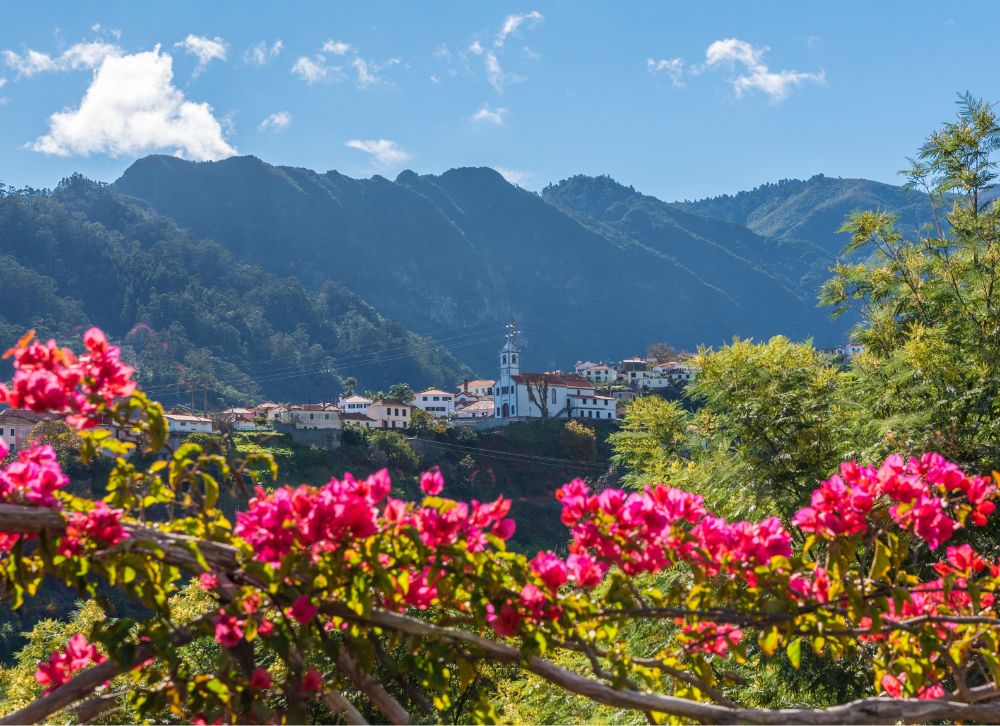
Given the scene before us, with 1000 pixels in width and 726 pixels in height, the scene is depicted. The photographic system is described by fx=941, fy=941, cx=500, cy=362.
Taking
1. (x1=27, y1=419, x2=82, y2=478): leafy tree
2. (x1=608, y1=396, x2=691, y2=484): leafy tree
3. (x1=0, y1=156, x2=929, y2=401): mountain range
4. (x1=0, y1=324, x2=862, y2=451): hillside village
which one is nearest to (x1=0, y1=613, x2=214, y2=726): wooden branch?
(x1=608, y1=396, x2=691, y2=484): leafy tree

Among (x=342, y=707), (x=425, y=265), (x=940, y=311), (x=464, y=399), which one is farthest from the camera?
(x=425, y=265)

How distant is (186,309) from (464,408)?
5366cm

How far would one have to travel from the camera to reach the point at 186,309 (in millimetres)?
117625

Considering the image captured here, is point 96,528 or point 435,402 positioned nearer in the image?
point 96,528

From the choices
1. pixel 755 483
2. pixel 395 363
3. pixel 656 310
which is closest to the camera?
pixel 755 483

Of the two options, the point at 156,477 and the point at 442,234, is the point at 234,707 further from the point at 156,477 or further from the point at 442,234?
the point at 442,234

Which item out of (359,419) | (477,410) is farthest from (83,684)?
(477,410)

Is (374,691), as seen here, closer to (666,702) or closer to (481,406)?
(666,702)

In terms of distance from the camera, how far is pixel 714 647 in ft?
9.30

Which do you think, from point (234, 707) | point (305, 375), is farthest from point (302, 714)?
point (305, 375)

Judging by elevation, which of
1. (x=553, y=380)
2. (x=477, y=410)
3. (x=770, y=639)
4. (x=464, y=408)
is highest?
(x=553, y=380)

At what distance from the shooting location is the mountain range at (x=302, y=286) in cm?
11631

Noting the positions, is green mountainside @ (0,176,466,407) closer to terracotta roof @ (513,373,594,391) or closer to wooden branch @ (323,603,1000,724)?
terracotta roof @ (513,373,594,391)

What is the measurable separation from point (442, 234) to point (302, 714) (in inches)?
7596
